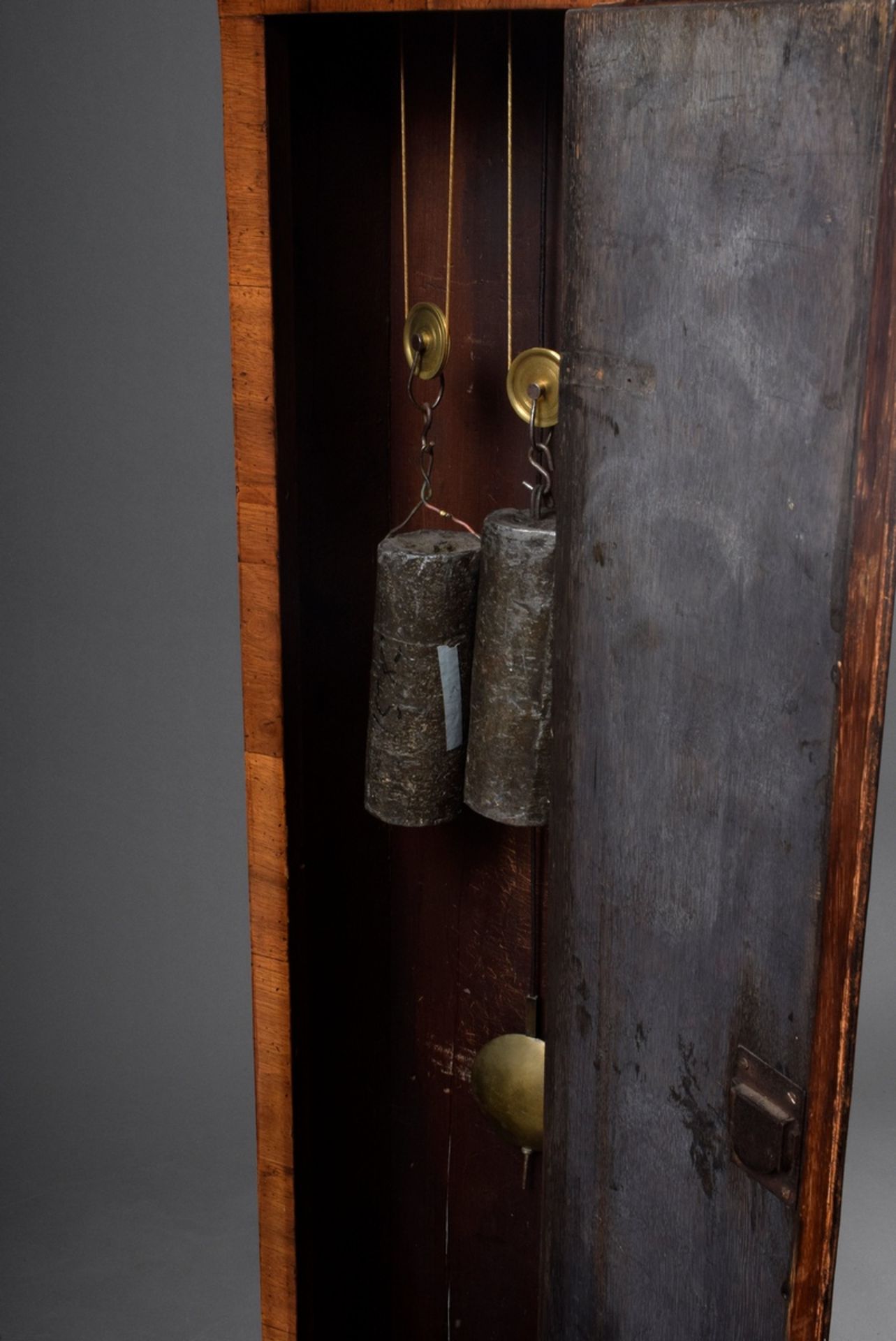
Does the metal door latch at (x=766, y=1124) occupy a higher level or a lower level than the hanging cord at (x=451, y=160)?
lower

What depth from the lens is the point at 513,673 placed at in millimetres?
1681

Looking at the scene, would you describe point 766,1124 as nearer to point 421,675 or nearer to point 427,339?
point 421,675

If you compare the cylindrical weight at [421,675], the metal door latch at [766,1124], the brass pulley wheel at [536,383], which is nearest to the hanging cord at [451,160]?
the brass pulley wheel at [536,383]

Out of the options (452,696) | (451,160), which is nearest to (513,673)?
(452,696)

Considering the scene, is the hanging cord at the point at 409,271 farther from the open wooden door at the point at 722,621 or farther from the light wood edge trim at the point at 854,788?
the light wood edge trim at the point at 854,788

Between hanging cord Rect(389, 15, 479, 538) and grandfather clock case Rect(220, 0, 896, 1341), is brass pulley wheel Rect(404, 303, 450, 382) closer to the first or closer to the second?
hanging cord Rect(389, 15, 479, 538)

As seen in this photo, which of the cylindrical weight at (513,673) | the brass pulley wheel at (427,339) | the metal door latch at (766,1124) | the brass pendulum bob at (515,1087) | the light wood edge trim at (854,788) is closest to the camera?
the light wood edge trim at (854,788)

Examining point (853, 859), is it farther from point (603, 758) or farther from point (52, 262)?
point (52, 262)

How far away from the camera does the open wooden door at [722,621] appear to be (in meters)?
1.23

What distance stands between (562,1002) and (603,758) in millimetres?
259

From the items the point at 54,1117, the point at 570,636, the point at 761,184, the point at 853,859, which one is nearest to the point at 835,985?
the point at 853,859

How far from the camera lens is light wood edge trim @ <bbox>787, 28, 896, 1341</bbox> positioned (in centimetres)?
121

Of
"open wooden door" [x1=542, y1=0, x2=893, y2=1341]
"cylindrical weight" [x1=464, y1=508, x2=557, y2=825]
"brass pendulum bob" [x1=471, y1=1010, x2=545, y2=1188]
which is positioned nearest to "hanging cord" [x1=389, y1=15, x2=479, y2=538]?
"cylindrical weight" [x1=464, y1=508, x2=557, y2=825]

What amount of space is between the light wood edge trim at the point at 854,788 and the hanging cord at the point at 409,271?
0.63 metres
